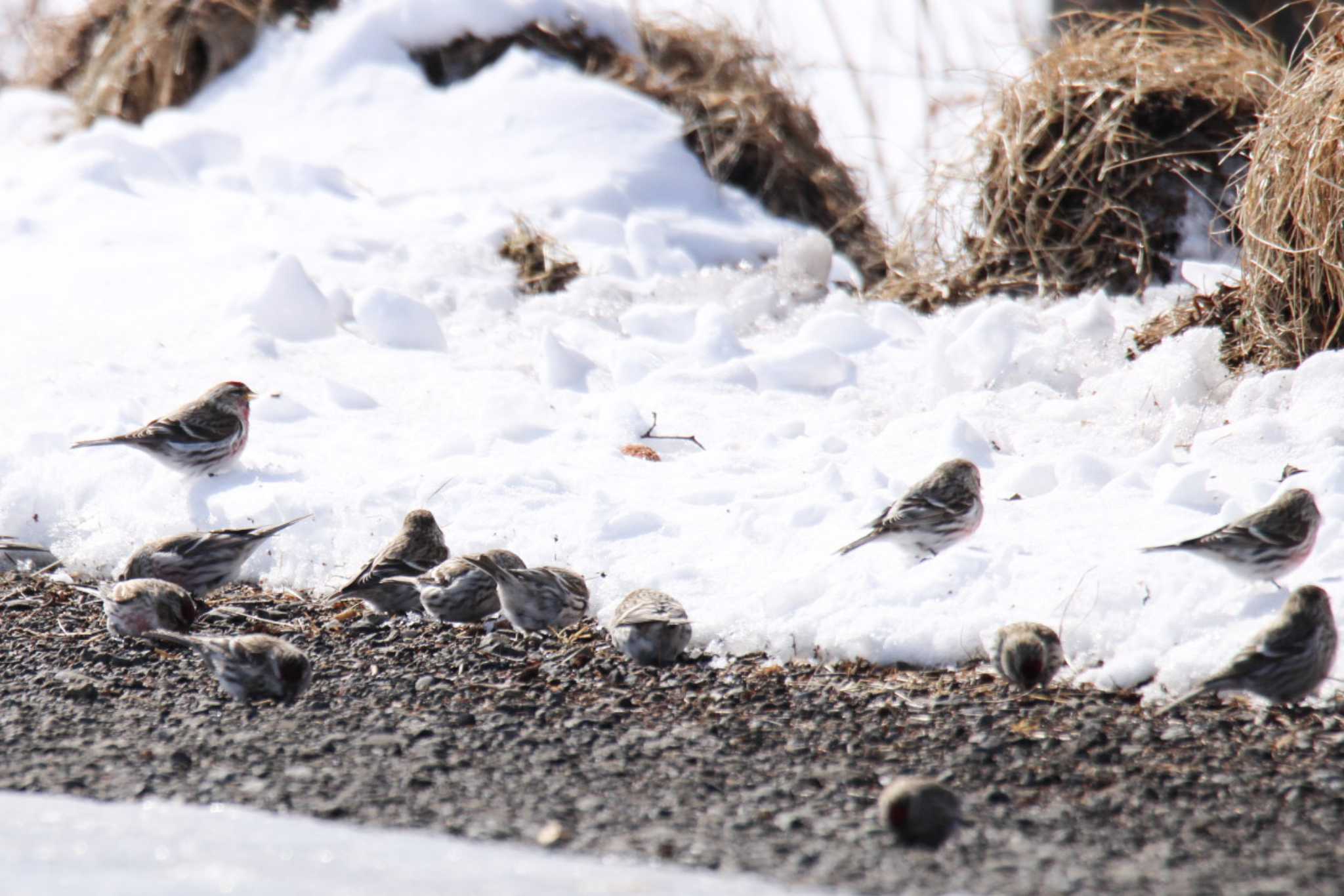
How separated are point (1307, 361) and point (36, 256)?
6.85m

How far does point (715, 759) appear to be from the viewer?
3.36 meters

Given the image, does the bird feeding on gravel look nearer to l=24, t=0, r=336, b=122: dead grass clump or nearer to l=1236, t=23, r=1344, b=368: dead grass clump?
l=1236, t=23, r=1344, b=368: dead grass clump

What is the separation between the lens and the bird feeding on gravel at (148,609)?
4371 mm

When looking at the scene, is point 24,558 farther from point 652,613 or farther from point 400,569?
point 652,613

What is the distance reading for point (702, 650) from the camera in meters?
4.20

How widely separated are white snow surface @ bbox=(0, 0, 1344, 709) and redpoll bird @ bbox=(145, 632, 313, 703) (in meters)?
1.03

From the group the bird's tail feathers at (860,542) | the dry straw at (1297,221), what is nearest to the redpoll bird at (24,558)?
the bird's tail feathers at (860,542)

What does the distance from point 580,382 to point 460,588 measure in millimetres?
2270

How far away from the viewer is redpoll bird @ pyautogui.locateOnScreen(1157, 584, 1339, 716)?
11.2 feet

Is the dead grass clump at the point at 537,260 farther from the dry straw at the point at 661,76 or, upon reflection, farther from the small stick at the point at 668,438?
the small stick at the point at 668,438

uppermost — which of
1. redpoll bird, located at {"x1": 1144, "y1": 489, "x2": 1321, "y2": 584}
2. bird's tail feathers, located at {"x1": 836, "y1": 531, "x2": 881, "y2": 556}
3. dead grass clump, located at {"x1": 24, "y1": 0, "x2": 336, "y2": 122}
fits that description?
redpoll bird, located at {"x1": 1144, "y1": 489, "x2": 1321, "y2": 584}

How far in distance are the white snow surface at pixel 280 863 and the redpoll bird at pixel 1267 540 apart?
6.62ft

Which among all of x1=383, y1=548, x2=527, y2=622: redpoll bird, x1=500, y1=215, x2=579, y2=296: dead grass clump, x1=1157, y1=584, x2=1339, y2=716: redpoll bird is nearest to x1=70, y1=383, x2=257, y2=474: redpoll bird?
x1=383, y1=548, x2=527, y2=622: redpoll bird

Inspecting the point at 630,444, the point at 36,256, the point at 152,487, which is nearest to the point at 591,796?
the point at 630,444
